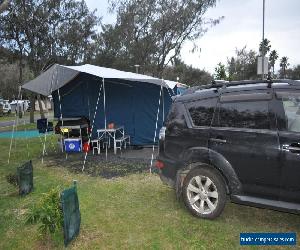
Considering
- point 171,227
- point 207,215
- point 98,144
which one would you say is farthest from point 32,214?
point 98,144

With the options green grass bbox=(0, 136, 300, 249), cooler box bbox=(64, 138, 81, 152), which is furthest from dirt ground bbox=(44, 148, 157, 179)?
green grass bbox=(0, 136, 300, 249)

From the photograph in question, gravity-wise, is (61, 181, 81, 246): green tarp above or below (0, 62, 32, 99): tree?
below

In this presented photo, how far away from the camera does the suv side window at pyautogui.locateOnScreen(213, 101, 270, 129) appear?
529cm

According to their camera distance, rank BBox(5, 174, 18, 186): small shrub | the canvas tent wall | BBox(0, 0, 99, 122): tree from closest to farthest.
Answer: BBox(5, 174, 18, 186): small shrub < the canvas tent wall < BBox(0, 0, 99, 122): tree

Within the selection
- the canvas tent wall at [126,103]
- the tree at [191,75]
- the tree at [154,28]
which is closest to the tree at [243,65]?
the tree at [191,75]

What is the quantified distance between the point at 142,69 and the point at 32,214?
31458 mm

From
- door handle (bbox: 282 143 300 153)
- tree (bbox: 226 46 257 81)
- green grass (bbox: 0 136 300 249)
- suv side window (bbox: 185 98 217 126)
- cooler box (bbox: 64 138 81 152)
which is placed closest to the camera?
door handle (bbox: 282 143 300 153)

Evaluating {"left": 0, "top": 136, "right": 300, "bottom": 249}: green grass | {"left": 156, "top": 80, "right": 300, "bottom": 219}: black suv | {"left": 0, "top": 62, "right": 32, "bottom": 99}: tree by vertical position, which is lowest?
{"left": 0, "top": 136, "right": 300, "bottom": 249}: green grass

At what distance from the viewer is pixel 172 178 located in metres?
6.15

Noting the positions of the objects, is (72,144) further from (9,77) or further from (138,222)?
(9,77)

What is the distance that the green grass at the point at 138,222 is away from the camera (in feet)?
16.8

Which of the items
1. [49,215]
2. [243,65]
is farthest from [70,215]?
[243,65]

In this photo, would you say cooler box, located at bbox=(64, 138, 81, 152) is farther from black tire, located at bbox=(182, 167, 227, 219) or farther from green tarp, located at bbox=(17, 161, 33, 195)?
black tire, located at bbox=(182, 167, 227, 219)

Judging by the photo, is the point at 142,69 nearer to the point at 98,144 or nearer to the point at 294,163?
the point at 98,144
